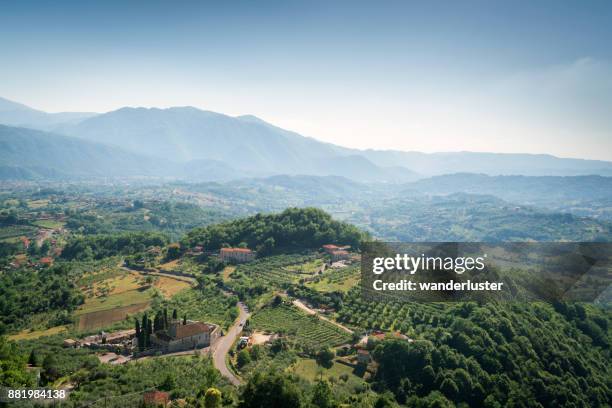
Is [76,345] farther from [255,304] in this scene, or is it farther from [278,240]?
[278,240]

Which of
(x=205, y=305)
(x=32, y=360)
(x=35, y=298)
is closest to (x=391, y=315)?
(x=205, y=305)

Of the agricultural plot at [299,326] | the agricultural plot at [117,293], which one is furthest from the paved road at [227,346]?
the agricultural plot at [117,293]

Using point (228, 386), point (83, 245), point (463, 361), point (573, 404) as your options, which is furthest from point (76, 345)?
point (83, 245)

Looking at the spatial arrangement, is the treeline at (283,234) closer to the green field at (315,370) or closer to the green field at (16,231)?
the green field at (315,370)

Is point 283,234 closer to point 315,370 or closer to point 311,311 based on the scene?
point 311,311

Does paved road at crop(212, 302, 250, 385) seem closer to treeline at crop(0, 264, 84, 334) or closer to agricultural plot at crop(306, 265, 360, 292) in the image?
agricultural plot at crop(306, 265, 360, 292)

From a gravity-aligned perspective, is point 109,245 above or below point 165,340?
below
